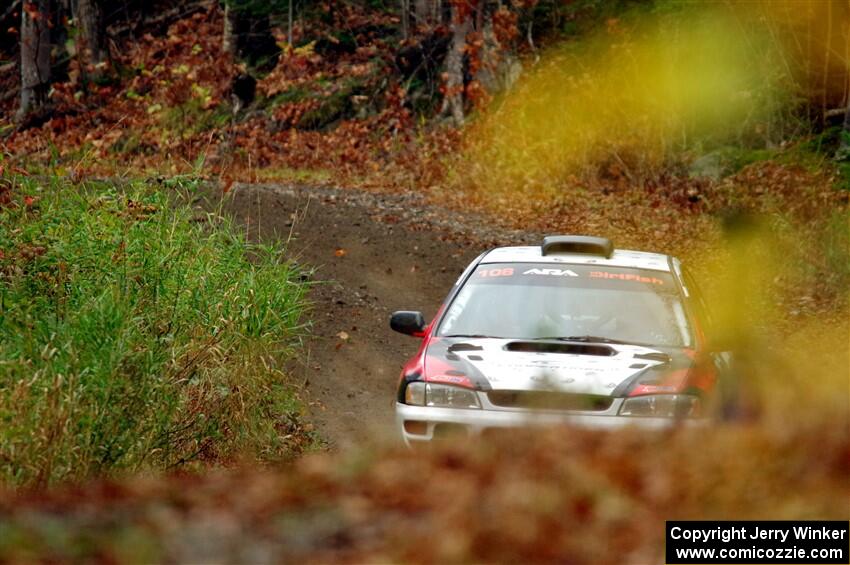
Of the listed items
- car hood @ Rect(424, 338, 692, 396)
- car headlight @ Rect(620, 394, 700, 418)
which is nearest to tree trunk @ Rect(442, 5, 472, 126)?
car hood @ Rect(424, 338, 692, 396)

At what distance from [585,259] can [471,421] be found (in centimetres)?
223

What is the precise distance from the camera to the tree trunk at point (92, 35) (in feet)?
117

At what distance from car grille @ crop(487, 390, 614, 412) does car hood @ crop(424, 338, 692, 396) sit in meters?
0.03

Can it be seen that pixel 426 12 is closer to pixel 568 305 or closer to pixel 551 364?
pixel 568 305

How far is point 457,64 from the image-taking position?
28109mm

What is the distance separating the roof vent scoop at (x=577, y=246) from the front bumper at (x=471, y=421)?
2.20 metres

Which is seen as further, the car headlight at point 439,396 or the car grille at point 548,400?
the car headlight at point 439,396

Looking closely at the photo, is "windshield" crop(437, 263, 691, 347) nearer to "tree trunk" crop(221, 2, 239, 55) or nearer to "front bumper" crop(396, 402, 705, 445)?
"front bumper" crop(396, 402, 705, 445)

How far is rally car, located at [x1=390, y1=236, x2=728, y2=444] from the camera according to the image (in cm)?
692

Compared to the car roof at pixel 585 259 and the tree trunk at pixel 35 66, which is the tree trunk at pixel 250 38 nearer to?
the tree trunk at pixel 35 66

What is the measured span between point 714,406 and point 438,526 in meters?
3.30

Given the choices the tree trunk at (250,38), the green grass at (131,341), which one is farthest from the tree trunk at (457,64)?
the green grass at (131,341)

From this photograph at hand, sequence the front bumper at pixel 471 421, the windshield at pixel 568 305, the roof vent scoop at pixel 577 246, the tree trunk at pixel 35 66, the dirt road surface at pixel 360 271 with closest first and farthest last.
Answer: the front bumper at pixel 471 421
the windshield at pixel 568 305
the roof vent scoop at pixel 577 246
the dirt road surface at pixel 360 271
the tree trunk at pixel 35 66

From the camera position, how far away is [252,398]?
917cm
